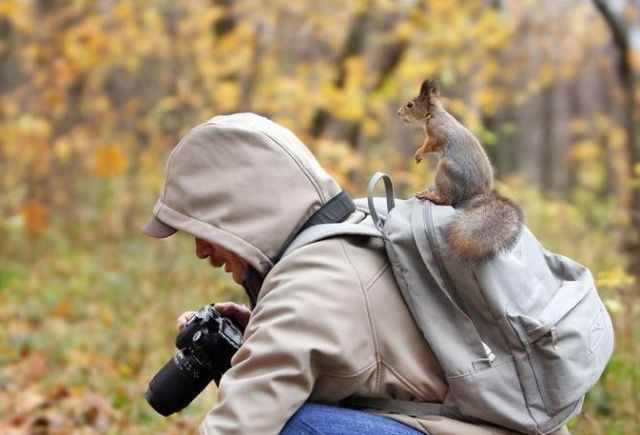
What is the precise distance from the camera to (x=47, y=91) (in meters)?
9.75

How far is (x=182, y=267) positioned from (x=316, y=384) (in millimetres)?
5986

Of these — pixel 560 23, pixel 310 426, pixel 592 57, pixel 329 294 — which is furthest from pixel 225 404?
pixel 592 57

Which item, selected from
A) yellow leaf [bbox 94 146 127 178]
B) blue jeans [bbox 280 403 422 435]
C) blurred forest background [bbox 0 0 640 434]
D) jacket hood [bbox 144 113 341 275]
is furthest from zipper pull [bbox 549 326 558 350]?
yellow leaf [bbox 94 146 127 178]

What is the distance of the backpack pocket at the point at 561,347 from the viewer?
2248 millimetres

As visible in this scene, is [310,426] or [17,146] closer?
[310,426]

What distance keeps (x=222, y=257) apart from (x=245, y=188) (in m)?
0.29

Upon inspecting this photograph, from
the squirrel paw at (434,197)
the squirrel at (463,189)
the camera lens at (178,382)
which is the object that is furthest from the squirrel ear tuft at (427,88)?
the camera lens at (178,382)

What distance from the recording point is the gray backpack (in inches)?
88.5

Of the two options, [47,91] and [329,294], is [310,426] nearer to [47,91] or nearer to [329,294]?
[329,294]

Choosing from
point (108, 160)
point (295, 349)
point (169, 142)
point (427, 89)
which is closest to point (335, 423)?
point (295, 349)

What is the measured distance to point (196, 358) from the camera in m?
2.72

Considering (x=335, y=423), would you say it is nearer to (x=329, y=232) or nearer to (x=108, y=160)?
(x=329, y=232)

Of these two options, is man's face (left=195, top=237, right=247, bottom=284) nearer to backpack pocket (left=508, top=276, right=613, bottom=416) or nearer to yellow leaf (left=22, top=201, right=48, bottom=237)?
backpack pocket (left=508, top=276, right=613, bottom=416)

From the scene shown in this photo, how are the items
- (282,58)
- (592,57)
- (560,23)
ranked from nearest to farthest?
(282,58)
(560,23)
(592,57)
